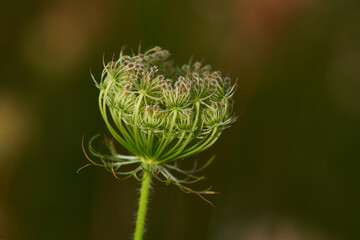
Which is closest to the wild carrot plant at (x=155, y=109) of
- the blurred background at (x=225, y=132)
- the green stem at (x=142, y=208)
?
the green stem at (x=142, y=208)

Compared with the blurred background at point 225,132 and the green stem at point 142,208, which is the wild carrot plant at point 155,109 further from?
the blurred background at point 225,132

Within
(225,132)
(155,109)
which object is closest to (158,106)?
(155,109)

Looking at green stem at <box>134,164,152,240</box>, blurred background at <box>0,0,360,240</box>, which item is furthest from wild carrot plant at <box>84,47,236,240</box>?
blurred background at <box>0,0,360,240</box>

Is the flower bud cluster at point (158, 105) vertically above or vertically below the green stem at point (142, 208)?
above

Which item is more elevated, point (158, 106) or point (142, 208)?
point (158, 106)

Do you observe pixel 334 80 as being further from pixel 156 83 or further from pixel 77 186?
pixel 156 83

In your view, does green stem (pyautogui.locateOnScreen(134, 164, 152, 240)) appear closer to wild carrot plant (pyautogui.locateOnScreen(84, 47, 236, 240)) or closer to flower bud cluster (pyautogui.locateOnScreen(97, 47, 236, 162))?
wild carrot plant (pyautogui.locateOnScreen(84, 47, 236, 240))

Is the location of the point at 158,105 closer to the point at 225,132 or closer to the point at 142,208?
the point at 142,208
